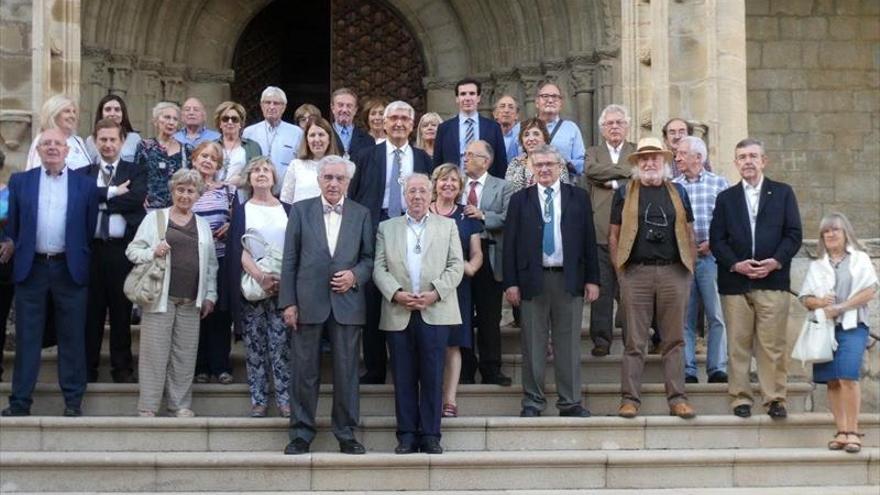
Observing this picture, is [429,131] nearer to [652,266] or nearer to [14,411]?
[652,266]

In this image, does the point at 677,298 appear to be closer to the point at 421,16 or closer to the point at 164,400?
the point at 164,400

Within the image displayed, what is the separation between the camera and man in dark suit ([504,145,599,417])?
1020 cm

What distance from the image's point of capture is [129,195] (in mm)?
10609

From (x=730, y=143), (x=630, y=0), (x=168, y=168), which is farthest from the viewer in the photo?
(x=630, y=0)

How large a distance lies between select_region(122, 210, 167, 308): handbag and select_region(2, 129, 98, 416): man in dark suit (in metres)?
0.38

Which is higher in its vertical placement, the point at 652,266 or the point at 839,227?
the point at 839,227

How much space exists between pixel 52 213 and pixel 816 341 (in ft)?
16.5

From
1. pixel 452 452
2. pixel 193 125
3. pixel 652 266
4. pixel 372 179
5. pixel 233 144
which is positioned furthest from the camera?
pixel 193 125

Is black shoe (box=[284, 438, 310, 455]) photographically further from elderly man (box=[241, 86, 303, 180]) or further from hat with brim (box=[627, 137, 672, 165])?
hat with brim (box=[627, 137, 672, 165])

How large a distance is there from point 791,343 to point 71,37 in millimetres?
6300

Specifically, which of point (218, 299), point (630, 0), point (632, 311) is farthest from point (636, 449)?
point (630, 0)

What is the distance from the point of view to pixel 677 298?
33.9 ft

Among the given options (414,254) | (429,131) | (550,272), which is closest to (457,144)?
(429,131)

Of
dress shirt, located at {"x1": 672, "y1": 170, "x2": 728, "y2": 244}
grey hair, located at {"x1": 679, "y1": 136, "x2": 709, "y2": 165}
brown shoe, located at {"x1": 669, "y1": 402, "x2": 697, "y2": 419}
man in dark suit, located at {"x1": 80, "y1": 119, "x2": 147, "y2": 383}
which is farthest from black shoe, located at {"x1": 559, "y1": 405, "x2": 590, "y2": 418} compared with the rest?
man in dark suit, located at {"x1": 80, "y1": 119, "x2": 147, "y2": 383}
